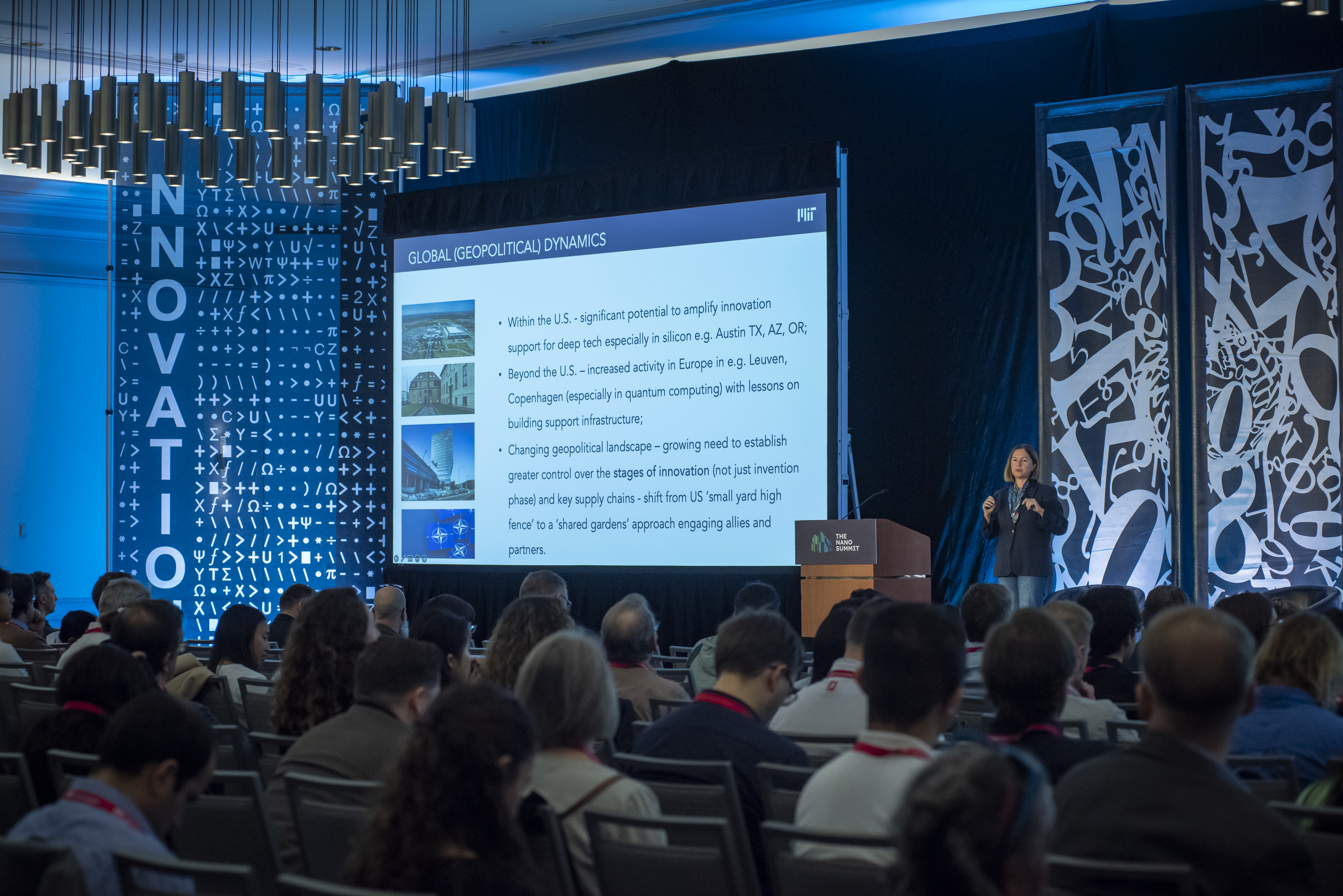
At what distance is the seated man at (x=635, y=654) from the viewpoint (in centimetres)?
429

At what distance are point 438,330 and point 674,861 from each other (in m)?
8.87

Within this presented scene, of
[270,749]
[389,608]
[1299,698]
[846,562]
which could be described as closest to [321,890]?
[270,749]

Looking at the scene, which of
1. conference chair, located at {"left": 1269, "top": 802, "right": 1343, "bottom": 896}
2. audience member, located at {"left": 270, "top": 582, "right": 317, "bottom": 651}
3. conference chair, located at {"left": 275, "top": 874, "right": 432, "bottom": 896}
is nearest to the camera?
conference chair, located at {"left": 275, "top": 874, "right": 432, "bottom": 896}

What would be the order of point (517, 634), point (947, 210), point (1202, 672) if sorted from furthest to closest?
point (947, 210)
point (517, 634)
point (1202, 672)

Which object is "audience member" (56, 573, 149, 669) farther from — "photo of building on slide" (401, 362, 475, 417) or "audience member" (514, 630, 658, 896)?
"photo of building on slide" (401, 362, 475, 417)

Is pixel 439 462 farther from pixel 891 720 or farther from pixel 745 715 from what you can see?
pixel 891 720

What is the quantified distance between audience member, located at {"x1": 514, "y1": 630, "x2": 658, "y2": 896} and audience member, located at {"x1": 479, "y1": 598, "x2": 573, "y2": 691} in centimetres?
129

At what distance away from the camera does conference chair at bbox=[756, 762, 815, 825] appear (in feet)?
8.86

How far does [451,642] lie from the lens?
14.0ft

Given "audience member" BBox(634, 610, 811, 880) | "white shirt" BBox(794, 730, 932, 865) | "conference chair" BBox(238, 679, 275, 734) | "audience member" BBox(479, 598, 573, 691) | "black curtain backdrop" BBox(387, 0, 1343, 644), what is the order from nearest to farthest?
"white shirt" BBox(794, 730, 932, 865) < "audience member" BBox(634, 610, 811, 880) < "audience member" BBox(479, 598, 573, 691) < "conference chair" BBox(238, 679, 275, 734) < "black curtain backdrop" BBox(387, 0, 1343, 644)

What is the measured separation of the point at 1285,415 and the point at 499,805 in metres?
7.90

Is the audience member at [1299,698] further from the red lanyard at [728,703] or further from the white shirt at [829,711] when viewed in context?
the red lanyard at [728,703]

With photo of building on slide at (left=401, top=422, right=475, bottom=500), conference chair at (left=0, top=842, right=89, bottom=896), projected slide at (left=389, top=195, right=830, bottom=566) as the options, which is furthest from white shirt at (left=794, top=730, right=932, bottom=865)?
photo of building on slide at (left=401, top=422, right=475, bottom=500)

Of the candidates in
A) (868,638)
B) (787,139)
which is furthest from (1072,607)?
(787,139)
